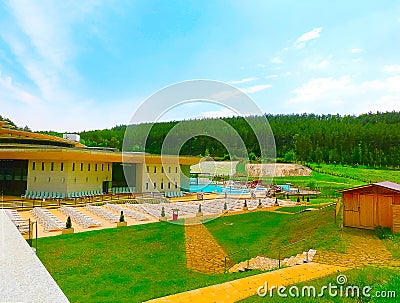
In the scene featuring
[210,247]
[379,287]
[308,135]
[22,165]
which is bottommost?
[210,247]

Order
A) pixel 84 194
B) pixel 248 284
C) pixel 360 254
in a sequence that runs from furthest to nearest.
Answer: pixel 84 194, pixel 360 254, pixel 248 284

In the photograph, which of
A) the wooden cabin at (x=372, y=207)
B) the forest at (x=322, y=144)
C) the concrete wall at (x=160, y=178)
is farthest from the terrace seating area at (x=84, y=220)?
the forest at (x=322, y=144)

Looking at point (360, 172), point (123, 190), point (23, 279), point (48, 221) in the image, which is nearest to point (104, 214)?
point (48, 221)

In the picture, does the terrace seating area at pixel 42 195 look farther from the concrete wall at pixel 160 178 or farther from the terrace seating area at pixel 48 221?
the terrace seating area at pixel 48 221

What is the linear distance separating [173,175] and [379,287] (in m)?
32.4

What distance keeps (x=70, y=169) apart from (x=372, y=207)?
2352 cm

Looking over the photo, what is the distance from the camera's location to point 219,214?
73.6 feet

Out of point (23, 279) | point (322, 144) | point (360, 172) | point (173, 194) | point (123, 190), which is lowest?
point (173, 194)

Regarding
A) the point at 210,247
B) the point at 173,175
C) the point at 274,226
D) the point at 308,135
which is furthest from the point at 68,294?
the point at 308,135

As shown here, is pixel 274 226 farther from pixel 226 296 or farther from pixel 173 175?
pixel 173 175

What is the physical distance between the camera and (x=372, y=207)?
521 inches

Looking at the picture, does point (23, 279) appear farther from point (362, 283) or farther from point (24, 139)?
point (24, 139)

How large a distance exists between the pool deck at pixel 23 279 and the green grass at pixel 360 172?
5434cm

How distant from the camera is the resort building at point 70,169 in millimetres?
27312
